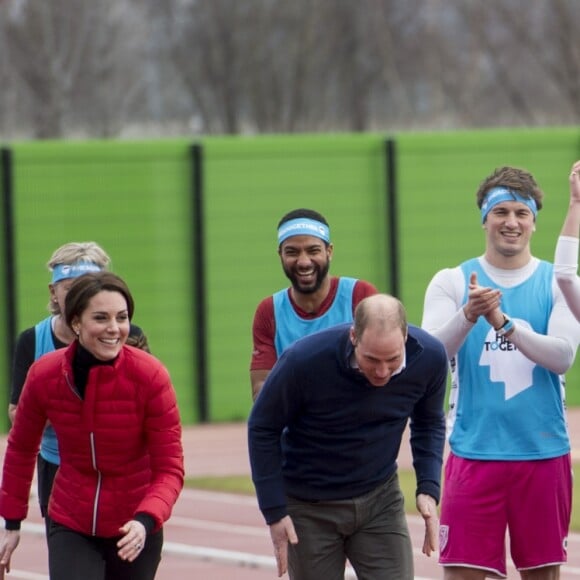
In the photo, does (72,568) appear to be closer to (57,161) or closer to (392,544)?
(392,544)

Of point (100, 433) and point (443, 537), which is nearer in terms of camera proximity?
point (100, 433)

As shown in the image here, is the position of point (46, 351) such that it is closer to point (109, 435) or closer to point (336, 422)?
point (109, 435)

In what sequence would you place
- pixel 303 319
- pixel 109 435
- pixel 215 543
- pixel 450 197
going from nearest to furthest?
pixel 109 435 < pixel 303 319 < pixel 215 543 < pixel 450 197

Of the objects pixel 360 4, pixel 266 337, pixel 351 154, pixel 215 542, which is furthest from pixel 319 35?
pixel 266 337

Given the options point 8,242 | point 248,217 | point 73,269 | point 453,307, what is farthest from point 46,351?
point 248,217

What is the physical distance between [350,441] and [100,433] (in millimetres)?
942

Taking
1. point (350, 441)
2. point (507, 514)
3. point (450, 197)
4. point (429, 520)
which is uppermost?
point (450, 197)

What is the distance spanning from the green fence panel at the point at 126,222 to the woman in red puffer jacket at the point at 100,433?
10.4 m

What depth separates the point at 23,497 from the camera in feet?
24.0

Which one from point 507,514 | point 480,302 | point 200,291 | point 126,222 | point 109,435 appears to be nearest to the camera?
point 109,435

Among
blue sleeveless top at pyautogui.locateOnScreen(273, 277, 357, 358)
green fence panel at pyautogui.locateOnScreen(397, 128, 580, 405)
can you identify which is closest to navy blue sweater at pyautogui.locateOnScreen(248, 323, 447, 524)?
blue sleeveless top at pyautogui.locateOnScreen(273, 277, 357, 358)

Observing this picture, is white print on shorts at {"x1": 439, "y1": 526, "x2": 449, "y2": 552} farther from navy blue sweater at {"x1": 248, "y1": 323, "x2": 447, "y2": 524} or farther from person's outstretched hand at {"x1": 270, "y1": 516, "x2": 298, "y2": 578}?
person's outstretched hand at {"x1": 270, "y1": 516, "x2": 298, "y2": 578}

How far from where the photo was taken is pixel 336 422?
7184mm

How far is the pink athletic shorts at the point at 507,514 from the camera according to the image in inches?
312
